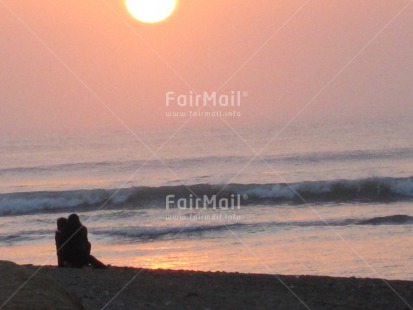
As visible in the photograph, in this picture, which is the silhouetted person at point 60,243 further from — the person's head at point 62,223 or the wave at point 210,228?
the wave at point 210,228

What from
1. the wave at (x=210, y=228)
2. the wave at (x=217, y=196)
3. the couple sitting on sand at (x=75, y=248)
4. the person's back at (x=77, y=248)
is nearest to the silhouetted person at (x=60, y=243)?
the couple sitting on sand at (x=75, y=248)

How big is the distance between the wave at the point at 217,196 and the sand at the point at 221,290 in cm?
1780

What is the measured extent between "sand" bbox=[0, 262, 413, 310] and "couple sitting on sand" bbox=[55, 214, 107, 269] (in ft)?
1.66

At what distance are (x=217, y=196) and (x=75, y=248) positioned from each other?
20.7 m

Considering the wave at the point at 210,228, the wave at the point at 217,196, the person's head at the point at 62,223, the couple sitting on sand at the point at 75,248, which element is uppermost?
the person's head at the point at 62,223

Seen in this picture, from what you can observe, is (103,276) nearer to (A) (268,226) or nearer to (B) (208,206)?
(A) (268,226)

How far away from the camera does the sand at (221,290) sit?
10.0 metres

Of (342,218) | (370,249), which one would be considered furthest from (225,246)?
(342,218)

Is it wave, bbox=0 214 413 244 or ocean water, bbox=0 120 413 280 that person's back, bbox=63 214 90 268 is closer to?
ocean water, bbox=0 120 413 280

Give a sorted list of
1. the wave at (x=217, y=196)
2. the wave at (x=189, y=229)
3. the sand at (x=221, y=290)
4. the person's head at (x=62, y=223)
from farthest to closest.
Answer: the wave at (x=217, y=196) → the wave at (x=189, y=229) → the person's head at (x=62, y=223) → the sand at (x=221, y=290)

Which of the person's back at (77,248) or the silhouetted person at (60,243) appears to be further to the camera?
the silhouetted person at (60,243)

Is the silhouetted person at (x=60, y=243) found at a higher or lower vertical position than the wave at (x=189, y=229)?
higher

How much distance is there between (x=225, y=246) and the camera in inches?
760

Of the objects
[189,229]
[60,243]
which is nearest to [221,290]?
[60,243]
